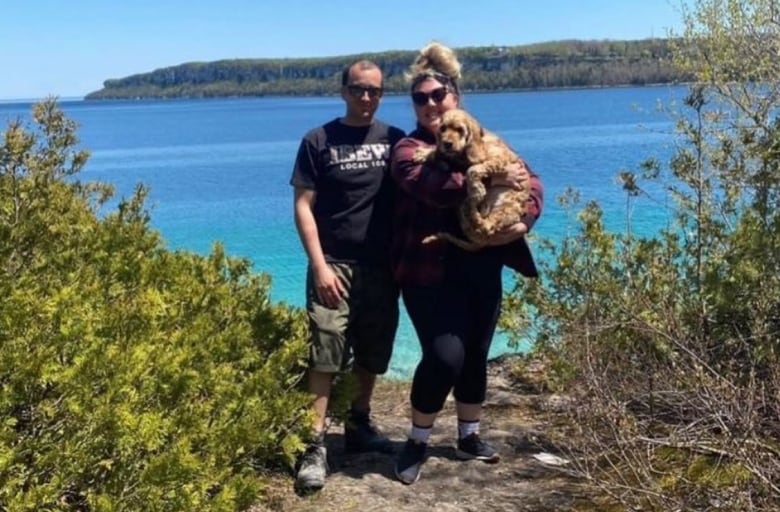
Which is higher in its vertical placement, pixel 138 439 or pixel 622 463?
pixel 138 439

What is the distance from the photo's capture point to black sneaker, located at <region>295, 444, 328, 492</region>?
4621 millimetres

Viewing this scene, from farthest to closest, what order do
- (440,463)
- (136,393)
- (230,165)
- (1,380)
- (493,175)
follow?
1. (230,165)
2. (440,463)
3. (493,175)
4. (136,393)
5. (1,380)

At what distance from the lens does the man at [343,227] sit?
4.75 metres

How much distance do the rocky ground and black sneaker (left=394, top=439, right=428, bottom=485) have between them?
42 millimetres

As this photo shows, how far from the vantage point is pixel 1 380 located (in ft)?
10.6

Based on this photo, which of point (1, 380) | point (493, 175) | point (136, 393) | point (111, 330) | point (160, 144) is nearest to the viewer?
point (1, 380)

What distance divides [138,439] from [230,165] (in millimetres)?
46567

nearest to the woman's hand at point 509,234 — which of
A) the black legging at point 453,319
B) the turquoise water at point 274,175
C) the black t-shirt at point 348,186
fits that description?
the black legging at point 453,319

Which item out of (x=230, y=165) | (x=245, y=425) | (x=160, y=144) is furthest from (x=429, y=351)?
(x=160, y=144)

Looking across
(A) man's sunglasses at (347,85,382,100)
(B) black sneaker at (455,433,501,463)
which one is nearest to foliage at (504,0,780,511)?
(B) black sneaker at (455,433,501,463)

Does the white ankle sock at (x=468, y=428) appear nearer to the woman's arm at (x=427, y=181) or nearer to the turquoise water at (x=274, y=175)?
the woman's arm at (x=427, y=181)

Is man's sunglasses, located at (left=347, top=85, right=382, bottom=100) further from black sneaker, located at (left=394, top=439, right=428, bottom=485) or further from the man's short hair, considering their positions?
black sneaker, located at (left=394, top=439, right=428, bottom=485)

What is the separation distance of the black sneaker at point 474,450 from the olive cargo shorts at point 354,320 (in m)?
0.67

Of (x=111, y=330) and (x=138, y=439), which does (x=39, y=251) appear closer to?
(x=111, y=330)
